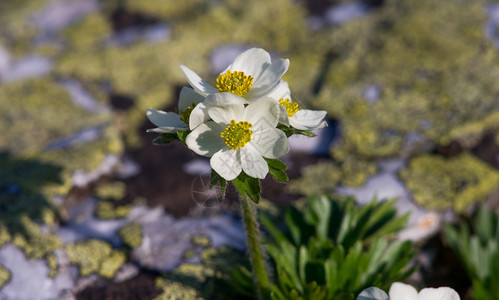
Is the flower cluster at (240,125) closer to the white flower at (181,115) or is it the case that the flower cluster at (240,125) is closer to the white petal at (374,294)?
the white flower at (181,115)

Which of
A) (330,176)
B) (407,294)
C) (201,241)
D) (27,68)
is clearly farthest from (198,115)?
(27,68)

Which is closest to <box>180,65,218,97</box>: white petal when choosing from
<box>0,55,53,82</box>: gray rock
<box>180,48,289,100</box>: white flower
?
<box>180,48,289,100</box>: white flower

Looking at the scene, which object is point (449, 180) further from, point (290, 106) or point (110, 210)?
point (110, 210)

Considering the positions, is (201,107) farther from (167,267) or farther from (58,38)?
(58,38)

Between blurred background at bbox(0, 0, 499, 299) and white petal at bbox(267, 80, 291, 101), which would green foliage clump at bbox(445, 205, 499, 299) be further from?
white petal at bbox(267, 80, 291, 101)

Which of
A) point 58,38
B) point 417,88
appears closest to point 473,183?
point 417,88

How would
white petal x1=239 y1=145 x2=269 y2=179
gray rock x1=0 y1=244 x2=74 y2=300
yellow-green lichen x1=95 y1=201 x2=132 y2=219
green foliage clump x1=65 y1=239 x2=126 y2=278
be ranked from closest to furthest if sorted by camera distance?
1. white petal x1=239 y1=145 x2=269 y2=179
2. gray rock x1=0 y1=244 x2=74 y2=300
3. green foliage clump x1=65 y1=239 x2=126 y2=278
4. yellow-green lichen x1=95 y1=201 x2=132 y2=219

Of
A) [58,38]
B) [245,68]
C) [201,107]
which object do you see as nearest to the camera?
[201,107]
